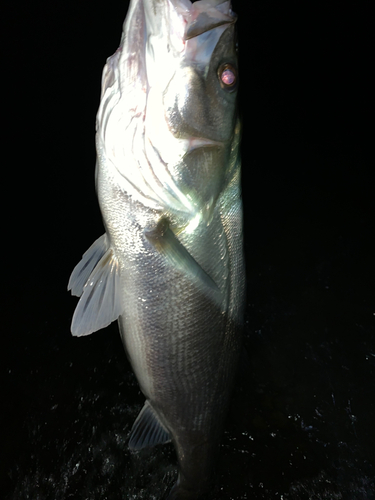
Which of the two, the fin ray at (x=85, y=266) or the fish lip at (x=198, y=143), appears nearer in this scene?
the fish lip at (x=198, y=143)

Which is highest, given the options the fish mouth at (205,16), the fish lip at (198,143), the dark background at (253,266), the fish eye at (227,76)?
the fish mouth at (205,16)

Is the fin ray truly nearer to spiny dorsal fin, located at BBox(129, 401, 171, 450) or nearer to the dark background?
spiny dorsal fin, located at BBox(129, 401, 171, 450)

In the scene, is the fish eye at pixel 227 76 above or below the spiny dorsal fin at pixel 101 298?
above

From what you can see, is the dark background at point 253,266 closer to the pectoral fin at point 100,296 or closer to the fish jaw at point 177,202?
the fish jaw at point 177,202

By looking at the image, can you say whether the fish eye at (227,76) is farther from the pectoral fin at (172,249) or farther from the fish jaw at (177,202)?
the pectoral fin at (172,249)

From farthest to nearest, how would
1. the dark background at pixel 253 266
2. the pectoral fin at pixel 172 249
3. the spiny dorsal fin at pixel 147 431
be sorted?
the dark background at pixel 253 266
the spiny dorsal fin at pixel 147 431
the pectoral fin at pixel 172 249

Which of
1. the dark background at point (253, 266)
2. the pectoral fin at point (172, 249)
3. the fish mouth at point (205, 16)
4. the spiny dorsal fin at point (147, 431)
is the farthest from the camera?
the dark background at point (253, 266)

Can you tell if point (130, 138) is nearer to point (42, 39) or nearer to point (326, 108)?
point (42, 39)

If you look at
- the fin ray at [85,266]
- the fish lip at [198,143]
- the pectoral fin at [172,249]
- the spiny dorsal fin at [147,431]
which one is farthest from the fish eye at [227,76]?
the spiny dorsal fin at [147,431]
